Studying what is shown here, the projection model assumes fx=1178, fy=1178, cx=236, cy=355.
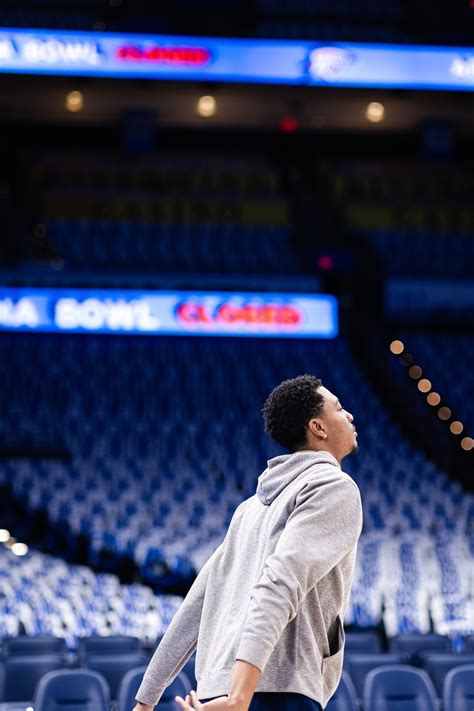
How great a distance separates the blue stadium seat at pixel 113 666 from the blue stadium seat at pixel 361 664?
1.09 m

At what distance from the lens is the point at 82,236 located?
1950cm

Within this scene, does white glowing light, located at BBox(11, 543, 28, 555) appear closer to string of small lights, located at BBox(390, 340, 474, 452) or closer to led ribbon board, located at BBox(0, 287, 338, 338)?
led ribbon board, located at BBox(0, 287, 338, 338)

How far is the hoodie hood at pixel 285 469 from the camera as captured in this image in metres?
2.08

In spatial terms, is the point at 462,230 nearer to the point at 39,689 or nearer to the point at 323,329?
the point at 323,329

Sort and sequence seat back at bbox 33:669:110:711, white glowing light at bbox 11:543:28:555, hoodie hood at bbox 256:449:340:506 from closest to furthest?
hoodie hood at bbox 256:449:340:506, seat back at bbox 33:669:110:711, white glowing light at bbox 11:543:28:555

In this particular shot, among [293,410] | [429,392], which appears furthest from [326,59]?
[293,410]

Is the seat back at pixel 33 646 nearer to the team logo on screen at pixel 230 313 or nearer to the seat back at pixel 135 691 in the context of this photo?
the seat back at pixel 135 691

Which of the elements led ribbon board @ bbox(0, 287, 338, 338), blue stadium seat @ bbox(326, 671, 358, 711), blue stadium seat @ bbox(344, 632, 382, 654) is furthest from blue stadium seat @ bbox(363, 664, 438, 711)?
led ribbon board @ bbox(0, 287, 338, 338)

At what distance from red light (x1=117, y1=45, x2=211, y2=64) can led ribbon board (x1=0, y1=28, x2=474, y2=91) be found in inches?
0.6

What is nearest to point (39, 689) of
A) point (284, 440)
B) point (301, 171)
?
point (284, 440)

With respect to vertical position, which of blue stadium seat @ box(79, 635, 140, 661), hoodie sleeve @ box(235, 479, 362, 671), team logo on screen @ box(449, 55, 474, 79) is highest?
team logo on screen @ box(449, 55, 474, 79)

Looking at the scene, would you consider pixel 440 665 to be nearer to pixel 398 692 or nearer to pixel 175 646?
pixel 398 692

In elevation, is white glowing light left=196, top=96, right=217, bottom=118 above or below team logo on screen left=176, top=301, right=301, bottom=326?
above

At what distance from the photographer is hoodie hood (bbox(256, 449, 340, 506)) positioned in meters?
2.08
